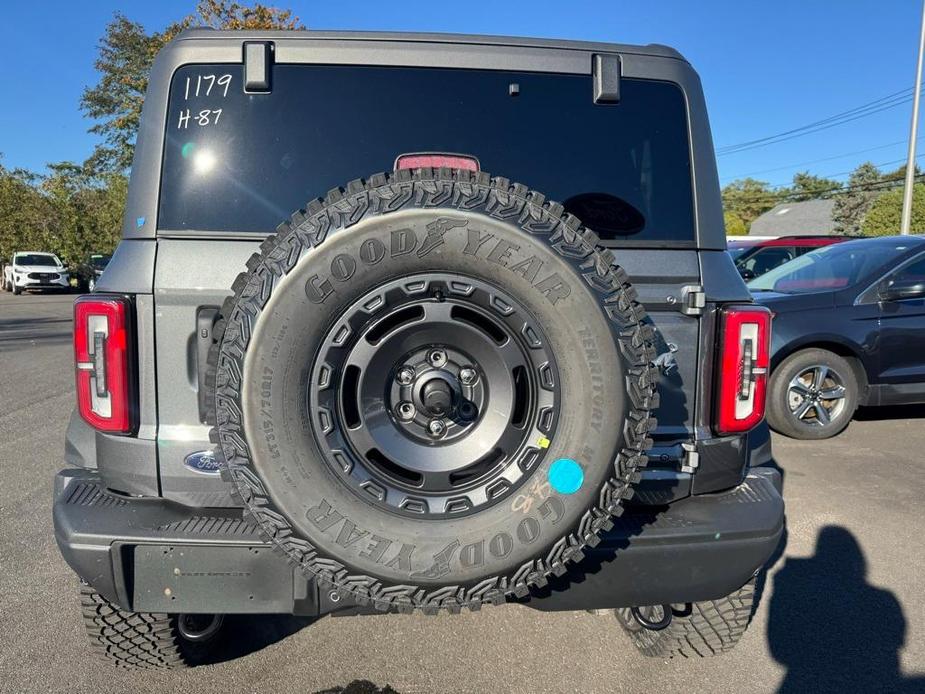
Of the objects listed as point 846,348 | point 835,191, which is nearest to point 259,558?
point 846,348

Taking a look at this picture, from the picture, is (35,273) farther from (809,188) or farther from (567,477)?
(809,188)

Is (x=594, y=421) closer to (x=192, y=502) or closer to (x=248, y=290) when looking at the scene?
(x=248, y=290)

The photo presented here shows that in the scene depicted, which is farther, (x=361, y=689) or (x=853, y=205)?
(x=853, y=205)

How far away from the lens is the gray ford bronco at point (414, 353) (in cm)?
164

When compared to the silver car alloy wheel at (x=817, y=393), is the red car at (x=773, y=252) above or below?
above

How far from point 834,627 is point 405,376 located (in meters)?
2.40

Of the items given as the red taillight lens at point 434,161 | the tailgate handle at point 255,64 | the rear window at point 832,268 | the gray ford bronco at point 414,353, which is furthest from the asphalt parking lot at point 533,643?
the rear window at point 832,268

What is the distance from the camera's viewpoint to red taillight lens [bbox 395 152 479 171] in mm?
2104

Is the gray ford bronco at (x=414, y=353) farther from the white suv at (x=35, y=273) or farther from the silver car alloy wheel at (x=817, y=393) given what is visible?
the white suv at (x=35, y=273)

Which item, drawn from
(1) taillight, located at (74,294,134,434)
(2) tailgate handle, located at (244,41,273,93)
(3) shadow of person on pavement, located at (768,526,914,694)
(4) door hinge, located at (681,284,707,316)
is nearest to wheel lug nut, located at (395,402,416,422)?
(1) taillight, located at (74,294,134,434)

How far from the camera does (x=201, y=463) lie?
1.97m

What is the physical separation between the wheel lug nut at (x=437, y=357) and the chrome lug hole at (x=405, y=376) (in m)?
0.06

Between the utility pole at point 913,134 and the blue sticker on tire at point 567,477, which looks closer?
the blue sticker on tire at point 567,477

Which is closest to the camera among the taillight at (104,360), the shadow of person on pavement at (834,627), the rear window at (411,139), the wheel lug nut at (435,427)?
the wheel lug nut at (435,427)
